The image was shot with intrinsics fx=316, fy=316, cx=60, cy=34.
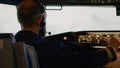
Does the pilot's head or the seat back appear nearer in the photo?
the seat back

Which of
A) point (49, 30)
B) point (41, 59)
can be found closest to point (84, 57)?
point (41, 59)

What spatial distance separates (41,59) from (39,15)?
0.30 m

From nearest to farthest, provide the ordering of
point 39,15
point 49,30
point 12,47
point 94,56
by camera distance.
A: point 12,47, point 94,56, point 39,15, point 49,30

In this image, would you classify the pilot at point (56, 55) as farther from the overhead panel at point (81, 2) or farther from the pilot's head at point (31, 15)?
the overhead panel at point (81, 2)

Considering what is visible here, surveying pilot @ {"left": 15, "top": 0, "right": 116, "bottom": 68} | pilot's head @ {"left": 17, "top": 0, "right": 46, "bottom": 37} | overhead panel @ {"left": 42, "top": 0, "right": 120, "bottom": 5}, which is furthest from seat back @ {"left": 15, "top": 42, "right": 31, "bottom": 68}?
overhead panel @ {"left": 42, "top": 0, "right": 120, "bottom": 5}

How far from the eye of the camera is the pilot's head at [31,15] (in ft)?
6.09

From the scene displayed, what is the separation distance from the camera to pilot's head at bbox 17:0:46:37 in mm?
1856

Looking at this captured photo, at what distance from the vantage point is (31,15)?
1857mm

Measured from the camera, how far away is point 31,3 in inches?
73.5

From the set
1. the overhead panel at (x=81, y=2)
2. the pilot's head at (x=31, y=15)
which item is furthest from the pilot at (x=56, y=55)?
the overhead panel at (x=81, y=2)

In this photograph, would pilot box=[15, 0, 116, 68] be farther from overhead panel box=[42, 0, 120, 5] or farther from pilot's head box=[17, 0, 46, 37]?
overhead panel box=[42, 0, 120, 5]

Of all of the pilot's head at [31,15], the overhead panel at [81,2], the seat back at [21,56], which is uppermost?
the overhead panel at [81,2]

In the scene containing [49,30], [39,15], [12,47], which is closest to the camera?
[12,47]

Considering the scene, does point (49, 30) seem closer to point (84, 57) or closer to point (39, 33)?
point (39, 33)
